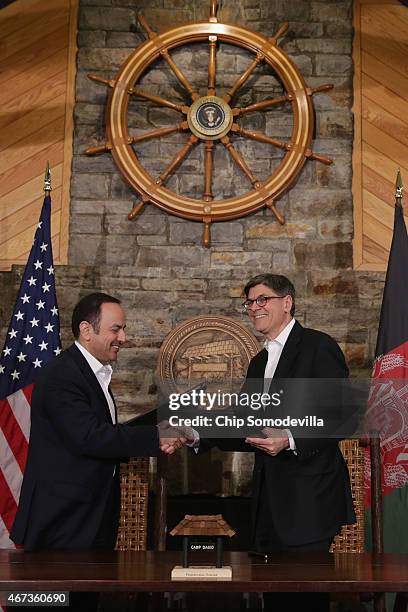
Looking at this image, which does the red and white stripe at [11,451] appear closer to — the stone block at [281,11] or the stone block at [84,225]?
the stone block at [84,225]

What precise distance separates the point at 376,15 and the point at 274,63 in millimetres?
736

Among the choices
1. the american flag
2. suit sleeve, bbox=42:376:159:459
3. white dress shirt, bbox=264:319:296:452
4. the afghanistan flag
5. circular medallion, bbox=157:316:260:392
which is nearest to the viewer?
suit sleeve, bbox=42:376:159:459

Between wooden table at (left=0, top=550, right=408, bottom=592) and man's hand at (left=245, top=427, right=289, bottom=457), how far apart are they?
33cm

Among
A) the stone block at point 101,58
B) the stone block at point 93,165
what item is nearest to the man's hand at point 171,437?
the stone block at point 93,165

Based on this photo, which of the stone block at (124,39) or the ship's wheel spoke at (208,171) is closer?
Result: the ship's wheel spoke at (208,171)

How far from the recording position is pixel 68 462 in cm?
275

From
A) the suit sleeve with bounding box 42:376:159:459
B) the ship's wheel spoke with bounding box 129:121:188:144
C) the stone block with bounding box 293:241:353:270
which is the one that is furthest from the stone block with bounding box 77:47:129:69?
the suit sleeve with bounding box 42:376:159:459

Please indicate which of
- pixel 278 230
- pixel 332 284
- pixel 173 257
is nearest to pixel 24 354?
pixel 173 257

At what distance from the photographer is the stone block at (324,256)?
4816mm

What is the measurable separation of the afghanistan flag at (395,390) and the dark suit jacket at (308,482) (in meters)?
1.12

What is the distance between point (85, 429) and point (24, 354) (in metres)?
1.63

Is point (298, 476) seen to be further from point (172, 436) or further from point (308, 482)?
point (172, 436)

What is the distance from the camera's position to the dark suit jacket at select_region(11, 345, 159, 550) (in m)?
2.69

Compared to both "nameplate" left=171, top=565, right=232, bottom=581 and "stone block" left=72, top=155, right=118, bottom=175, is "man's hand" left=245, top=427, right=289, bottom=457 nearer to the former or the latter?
"nameplate" left=171, top=565, right=232, bottom=581
